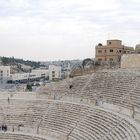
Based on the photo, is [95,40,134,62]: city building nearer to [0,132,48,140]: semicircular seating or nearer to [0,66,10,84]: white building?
[0,132,48,140]: semicircular seating

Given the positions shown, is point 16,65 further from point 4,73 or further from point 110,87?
point 110,87

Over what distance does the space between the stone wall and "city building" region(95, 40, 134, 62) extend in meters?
11.7

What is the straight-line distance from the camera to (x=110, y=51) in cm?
4534

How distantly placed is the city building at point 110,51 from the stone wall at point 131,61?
11693mm

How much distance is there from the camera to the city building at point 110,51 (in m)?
45.2

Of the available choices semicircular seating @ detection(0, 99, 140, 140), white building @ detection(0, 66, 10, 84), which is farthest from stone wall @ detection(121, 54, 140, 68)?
white building @ detection(0, 66, 10, 84)

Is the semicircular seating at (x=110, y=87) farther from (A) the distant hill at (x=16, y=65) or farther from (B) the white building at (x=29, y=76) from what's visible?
(A) the distant hill at (x=16, y=65)

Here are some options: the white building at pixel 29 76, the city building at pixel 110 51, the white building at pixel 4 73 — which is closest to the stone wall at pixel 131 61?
the city building at pixel 110 51

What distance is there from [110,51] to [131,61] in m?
12.6

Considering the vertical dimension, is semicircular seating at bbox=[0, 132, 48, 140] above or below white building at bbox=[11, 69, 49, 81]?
below

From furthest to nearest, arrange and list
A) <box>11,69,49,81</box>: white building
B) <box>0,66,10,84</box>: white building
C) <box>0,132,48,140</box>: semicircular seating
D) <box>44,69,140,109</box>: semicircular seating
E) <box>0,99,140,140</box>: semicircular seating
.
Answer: <box>11,69,49,81</box>: white building < <box>0,66,10,84</box>: white building < <box>0,132,48,140</box>: semicircular seating < <box>44,69,140,109</box>: semicircular seating < <box>0,99,140,140</box>: semicircular seating

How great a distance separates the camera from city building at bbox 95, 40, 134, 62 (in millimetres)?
45156

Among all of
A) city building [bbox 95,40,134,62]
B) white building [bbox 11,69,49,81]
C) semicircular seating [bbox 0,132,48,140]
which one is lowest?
semicircular seating [bbox 0,132,48,140]

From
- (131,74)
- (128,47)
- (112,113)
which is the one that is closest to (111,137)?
(112,113)
